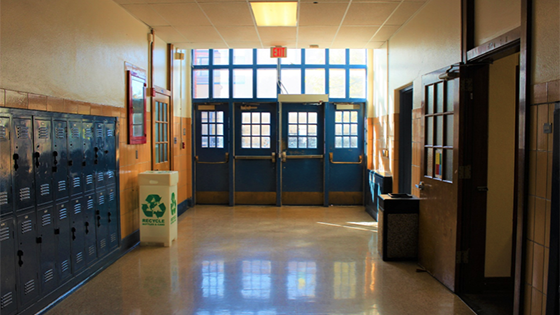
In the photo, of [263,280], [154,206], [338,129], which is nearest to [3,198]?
[154,206]

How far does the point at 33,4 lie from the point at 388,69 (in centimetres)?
472

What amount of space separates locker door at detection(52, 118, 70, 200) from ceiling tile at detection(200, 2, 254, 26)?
7.04 feet

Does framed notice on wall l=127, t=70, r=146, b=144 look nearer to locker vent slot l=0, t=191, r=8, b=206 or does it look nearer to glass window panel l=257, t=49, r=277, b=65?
locker vent slot l=0, t=191, r=8, b=206

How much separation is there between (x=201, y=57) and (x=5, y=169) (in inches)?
211

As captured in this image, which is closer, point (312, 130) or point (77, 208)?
point (77, 208)

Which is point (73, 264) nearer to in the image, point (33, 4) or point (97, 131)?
point (97, 131)

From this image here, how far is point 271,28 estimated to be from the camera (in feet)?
17.2

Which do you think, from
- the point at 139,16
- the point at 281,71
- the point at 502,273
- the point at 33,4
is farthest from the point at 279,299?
the point at 281,71

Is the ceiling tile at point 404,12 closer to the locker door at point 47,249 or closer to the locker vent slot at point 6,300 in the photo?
the locker door at point 47,249

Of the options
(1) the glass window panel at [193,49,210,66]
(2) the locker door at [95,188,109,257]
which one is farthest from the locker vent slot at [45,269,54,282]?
(1) the glass window panel at [193,49,210,66]

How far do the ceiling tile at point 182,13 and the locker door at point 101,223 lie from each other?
90.2 inches

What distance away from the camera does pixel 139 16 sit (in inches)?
185

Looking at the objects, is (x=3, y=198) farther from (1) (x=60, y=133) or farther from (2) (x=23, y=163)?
(1) (x=60, y=133)

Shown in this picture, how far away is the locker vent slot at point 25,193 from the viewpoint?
2.75 m
